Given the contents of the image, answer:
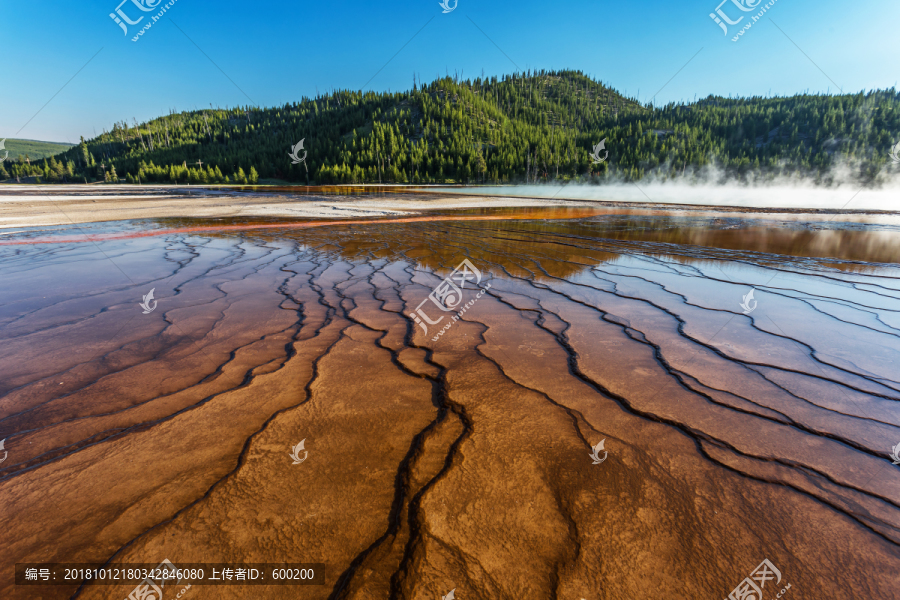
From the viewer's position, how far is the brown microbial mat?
1.54 meters

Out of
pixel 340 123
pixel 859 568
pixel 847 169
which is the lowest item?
pixel 859 568

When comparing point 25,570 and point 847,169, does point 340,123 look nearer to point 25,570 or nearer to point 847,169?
point 847,169

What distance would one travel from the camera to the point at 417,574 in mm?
1455

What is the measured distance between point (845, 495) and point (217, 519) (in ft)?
10.3

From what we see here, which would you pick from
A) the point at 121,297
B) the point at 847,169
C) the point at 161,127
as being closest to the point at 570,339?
the point at 121,297

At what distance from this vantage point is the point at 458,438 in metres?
2.28
